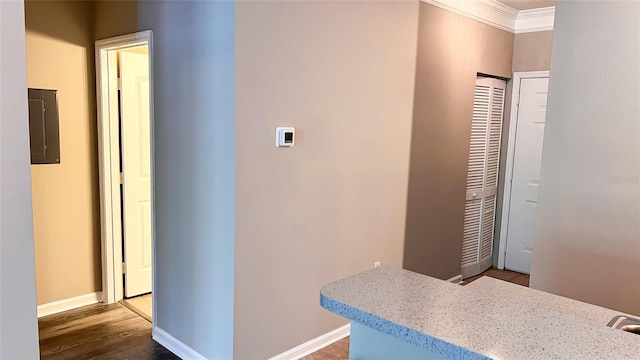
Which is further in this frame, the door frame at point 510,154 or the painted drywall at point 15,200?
the door frame at point 510,154

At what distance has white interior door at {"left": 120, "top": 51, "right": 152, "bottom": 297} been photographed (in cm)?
372

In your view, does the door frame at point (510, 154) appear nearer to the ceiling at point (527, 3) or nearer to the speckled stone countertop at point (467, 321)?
the ceiling at point (527, 3)

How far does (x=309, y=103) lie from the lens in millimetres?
2838

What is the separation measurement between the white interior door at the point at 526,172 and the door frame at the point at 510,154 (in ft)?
0.09

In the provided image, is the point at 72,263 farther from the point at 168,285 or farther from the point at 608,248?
the point at 608,248

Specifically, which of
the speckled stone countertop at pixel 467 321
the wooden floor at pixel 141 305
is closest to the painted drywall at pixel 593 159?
the speckled stone countertop at pixel 467 321

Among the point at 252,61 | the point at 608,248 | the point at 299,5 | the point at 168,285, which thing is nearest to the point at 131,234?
the point at 168,285

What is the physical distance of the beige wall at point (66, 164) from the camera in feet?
11.0

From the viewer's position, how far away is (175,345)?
308 cm

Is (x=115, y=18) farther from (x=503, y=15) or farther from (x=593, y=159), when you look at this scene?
(x=503, y=15)

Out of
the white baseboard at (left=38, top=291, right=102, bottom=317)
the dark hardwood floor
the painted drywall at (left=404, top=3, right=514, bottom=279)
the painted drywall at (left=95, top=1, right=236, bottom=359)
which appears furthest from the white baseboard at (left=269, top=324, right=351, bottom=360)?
the white baseboard at (left=38, top=291, right=102, bottom=317)

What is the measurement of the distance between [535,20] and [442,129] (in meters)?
1.60

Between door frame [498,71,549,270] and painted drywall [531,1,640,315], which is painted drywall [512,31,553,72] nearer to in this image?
door frame [498,71,549,270]

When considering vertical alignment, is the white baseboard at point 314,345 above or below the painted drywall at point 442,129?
below
